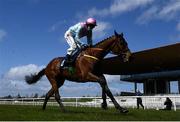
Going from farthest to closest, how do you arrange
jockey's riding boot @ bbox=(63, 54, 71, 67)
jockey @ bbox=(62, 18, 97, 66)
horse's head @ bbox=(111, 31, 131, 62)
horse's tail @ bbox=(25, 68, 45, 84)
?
horse's tail @ bbox=(25, 68, 45, 84), jockey's riding boot @ bbox=(63, 54, 71, 67), jockey @ bbox=(62, 18, 97, 66), horse's head @ bbox=(111, 31, 131, 62)

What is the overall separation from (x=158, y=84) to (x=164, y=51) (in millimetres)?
26720

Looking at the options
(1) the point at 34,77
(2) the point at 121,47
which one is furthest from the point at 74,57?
(1) the point at 34,77

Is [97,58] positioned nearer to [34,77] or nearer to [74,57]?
[74,57]

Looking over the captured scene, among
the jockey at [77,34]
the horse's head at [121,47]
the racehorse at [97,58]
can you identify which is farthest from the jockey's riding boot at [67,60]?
the horse's head at [121,47]

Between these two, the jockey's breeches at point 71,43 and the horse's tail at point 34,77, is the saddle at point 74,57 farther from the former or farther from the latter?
the horse's tail at point 34,77

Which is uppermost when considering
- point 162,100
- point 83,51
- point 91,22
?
point 91,22

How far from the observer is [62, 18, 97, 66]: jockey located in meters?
11.8

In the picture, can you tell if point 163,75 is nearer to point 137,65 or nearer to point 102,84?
point 137,65

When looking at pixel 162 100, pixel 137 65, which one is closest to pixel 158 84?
pixel 137 65

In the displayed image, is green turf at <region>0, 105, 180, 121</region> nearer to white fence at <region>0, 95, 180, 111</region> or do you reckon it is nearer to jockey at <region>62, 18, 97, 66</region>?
jockey at <region>62, 18, 97, 66</region>

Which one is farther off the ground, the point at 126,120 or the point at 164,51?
the point at 164,51

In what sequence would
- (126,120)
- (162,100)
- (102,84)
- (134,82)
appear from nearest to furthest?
(126,120) → (102,84) → (162,100) → (134,82)

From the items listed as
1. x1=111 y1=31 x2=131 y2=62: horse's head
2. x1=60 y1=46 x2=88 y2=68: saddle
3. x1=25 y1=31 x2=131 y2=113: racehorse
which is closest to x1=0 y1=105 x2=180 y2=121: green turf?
x1=25 y1=31 x2=131 y2=113: racehorse

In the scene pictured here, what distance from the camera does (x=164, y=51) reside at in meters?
42.9
